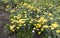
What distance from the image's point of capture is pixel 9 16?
14.3 feet

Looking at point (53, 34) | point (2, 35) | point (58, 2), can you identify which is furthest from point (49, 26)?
point (58, 2)

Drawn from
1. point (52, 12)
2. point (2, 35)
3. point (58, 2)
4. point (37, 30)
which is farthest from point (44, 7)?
point (2, 35)

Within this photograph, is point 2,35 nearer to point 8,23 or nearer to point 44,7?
point 8,23

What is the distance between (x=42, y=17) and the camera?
3.75 metres

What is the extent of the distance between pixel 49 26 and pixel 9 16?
1226mm

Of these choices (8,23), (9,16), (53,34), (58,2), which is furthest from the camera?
(58,2)

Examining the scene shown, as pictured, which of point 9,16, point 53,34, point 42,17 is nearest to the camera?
point 53,34

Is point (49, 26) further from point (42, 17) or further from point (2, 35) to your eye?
point (2, 35)

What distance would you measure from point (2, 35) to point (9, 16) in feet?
2.34

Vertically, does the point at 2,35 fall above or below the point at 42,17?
below

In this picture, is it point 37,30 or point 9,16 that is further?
point 9,16

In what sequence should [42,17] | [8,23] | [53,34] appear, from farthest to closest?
[8,23] < [42,17] < [53,34]

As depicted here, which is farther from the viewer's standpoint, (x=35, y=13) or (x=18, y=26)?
(x=35, y=13)

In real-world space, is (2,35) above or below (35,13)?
below
